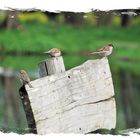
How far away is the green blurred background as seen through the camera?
17.4m

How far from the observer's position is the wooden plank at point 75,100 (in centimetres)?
489

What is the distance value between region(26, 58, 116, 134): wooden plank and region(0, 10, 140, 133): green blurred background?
30.2 feet

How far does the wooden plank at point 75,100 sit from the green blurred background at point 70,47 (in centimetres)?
921

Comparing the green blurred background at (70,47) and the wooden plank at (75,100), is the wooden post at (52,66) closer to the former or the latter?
the wooden plank at (75,100)

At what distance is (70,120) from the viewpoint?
5117 mm

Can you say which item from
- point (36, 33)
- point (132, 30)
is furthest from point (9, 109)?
point (132, 30)

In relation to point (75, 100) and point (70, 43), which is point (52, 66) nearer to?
point (75, 100)

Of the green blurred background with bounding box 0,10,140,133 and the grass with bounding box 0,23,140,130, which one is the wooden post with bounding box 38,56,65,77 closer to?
the green blurred background with bounding box 0,10,140,133

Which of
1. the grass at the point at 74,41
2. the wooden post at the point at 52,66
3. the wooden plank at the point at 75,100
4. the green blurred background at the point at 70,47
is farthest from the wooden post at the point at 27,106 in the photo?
the grass at the point at 74,41

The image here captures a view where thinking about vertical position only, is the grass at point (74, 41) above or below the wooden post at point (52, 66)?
above

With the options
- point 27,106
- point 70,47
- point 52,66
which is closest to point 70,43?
point 70,47

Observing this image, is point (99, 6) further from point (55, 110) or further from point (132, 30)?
point (132, 30)
